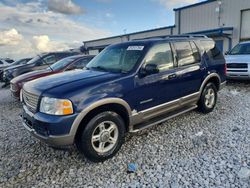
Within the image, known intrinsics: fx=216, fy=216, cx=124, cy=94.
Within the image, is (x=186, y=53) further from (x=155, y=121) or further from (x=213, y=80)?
(x=155, y=121)

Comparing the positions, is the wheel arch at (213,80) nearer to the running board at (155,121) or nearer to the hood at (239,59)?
the running board at (155,121)

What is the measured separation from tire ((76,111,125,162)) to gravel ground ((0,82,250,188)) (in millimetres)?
176

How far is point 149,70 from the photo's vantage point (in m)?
3.73

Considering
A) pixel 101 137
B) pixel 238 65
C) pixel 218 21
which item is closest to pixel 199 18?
pixel 218 21

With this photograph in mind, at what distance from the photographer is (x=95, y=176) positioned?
3137 mm

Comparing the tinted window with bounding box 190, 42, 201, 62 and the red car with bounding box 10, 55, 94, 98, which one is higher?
the tinted window with bounding box 190, 42, 201, 62

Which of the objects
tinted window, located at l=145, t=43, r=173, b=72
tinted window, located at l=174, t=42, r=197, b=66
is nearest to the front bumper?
tinted window, located at l=145, t=43, r=173, b=72

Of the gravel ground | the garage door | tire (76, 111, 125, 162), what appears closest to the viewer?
the gravel ground

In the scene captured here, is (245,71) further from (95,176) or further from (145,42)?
(95,176)

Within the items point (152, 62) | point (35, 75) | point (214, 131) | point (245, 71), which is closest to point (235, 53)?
point (245, 71)

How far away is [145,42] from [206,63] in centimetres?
177

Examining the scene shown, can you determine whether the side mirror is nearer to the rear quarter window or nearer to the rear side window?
the rear quarter window

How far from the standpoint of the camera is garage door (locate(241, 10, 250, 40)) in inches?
663

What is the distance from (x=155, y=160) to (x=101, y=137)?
0.94 metres
